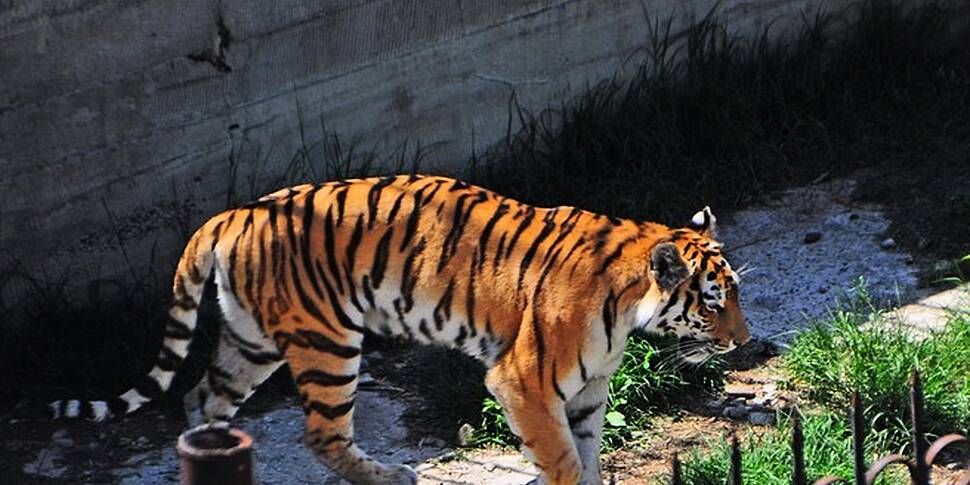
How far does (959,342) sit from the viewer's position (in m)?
6.01

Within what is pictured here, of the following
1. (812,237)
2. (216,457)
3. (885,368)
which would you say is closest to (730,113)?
(812,237)

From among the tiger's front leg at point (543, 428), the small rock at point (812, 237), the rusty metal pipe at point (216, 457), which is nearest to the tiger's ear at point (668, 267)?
the tiger's front leg at point (543, 428)

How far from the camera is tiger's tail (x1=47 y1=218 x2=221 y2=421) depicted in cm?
549

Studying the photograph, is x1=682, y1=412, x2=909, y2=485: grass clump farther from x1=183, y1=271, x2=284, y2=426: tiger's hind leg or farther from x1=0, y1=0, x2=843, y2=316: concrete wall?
x1=0, y1=0, x2=843, y2=316: concrete wall

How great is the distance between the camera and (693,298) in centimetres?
530

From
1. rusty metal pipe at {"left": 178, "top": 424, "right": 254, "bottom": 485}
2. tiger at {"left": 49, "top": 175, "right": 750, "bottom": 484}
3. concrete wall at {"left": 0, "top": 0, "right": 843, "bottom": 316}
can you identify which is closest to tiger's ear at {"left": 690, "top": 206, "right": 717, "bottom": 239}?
tiger at {"left": 49, "top": 175, "right": 750, "bottom": 484}

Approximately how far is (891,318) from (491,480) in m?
1.65

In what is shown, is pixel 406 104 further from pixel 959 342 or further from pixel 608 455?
pixel 959 342

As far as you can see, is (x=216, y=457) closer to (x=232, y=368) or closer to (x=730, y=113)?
(x=232, y=368)

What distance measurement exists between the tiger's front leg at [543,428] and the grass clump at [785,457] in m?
0.38

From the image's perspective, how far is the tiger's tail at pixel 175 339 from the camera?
18.0ft

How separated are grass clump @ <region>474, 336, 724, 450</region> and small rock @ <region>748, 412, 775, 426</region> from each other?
0.76ft

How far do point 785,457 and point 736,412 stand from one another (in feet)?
1.86

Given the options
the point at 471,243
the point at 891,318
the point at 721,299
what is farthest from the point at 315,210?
the point at 891,318
